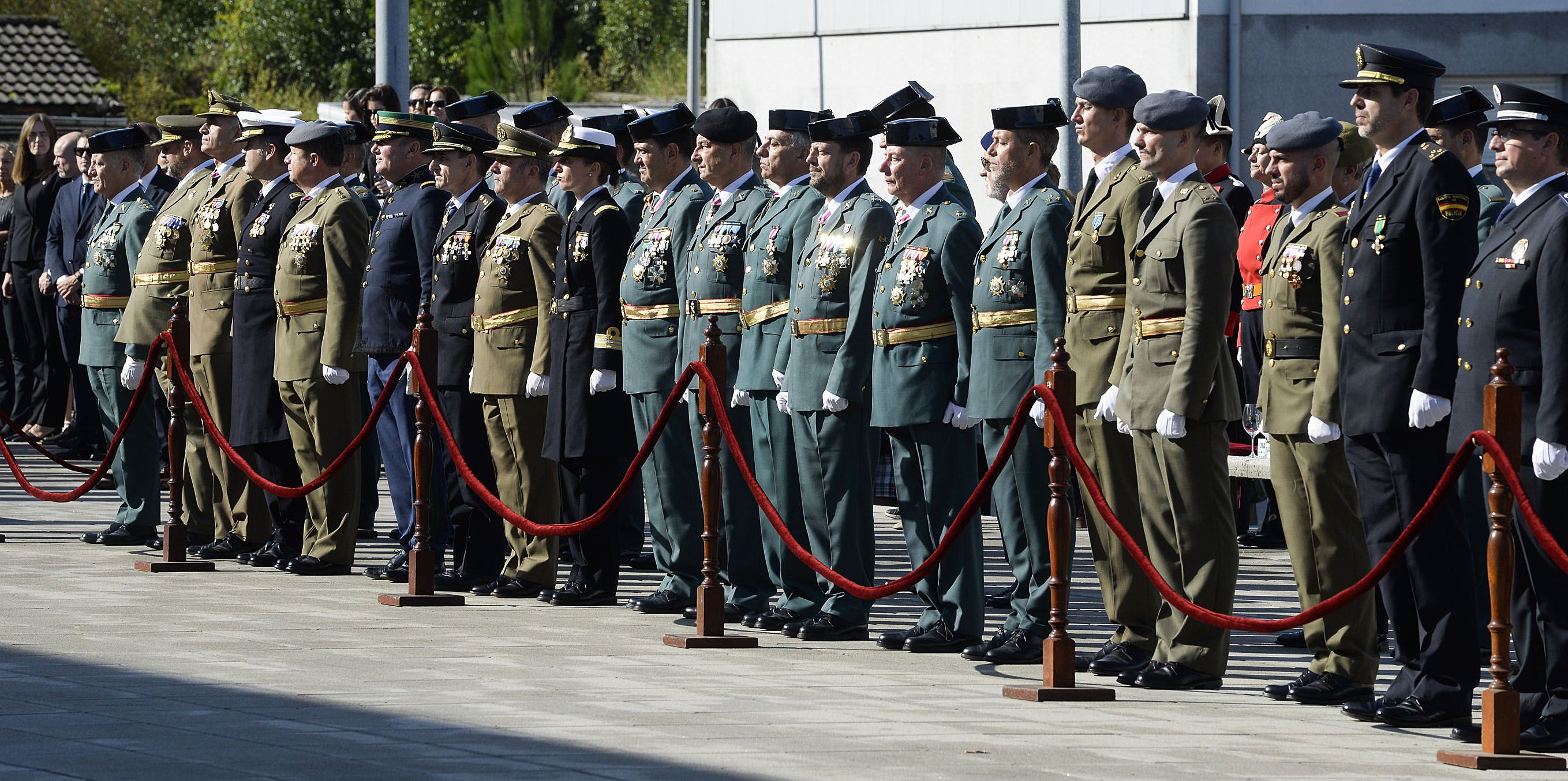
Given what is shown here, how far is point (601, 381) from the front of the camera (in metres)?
9.86

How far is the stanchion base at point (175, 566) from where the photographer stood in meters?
11.1

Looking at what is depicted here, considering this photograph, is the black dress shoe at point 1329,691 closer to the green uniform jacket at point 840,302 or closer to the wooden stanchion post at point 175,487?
the green uniform jacket at point 840,302

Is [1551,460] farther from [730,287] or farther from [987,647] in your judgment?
[730,287]

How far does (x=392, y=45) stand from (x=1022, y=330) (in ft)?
22.9

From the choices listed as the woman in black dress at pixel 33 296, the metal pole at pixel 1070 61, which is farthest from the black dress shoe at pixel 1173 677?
the woman in black dress at pixel 33 296

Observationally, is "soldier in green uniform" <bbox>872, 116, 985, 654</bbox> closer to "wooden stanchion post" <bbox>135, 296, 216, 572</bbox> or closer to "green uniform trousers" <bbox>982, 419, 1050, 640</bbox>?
"green uniform trousers" <bbox>982, 419, 1050, 640</bbox>

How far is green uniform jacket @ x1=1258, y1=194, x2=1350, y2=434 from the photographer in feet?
25.1

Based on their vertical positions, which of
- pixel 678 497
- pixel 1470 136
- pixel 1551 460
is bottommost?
pixel 678 497

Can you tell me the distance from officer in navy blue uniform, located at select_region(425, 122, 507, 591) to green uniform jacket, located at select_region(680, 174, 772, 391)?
127 centimetres

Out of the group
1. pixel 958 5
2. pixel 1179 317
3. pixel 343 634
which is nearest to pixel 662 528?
pixel 343 634

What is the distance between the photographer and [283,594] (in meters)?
10.2

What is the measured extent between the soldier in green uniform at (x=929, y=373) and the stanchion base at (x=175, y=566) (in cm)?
381

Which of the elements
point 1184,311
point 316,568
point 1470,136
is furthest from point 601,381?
point 1470,136

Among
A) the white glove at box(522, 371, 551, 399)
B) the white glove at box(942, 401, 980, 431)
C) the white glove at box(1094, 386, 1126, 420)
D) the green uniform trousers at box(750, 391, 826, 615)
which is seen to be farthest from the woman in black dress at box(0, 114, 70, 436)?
the white glove at box(1094, 386, 1126, 420)
